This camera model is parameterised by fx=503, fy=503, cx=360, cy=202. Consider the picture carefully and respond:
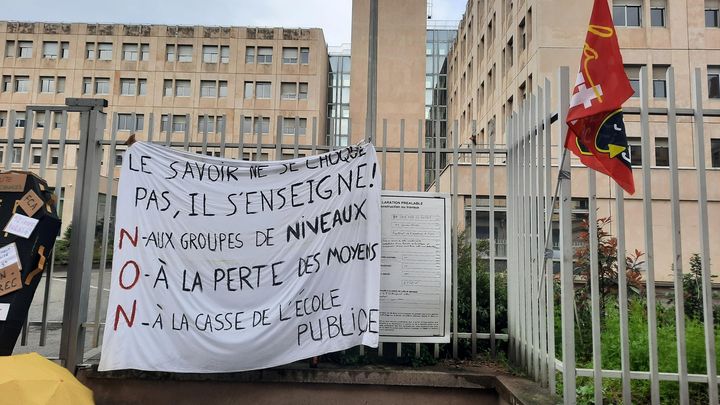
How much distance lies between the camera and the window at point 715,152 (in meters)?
22.2

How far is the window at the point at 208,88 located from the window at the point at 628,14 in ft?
111

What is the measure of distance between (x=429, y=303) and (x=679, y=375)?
1919 millimetres

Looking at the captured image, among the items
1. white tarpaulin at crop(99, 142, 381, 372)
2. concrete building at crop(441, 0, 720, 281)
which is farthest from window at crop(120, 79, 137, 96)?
white tarpaulin at crop(99, 142, 381, 372)

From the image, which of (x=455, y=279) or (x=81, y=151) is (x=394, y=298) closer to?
(x=455, y=279)

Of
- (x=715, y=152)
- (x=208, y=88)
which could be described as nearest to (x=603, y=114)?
(x=715, y=152)

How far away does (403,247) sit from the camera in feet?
15.0

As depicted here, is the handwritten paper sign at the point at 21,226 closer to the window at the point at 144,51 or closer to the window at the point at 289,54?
the window at the point at 289,54

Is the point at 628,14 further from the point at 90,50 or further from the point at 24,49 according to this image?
the point at 24,49

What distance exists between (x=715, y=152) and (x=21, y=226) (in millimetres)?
26453

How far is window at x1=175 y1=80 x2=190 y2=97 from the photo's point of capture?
151 ft

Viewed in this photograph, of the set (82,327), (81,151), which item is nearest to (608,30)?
(81,151)

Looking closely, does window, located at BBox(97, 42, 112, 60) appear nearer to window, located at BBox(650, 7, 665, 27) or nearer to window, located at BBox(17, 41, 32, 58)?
window, located at BBox(17, 41, 32, 58)

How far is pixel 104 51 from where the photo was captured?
4647 centimetres

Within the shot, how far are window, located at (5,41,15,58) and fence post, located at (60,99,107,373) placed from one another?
52.6 metres
